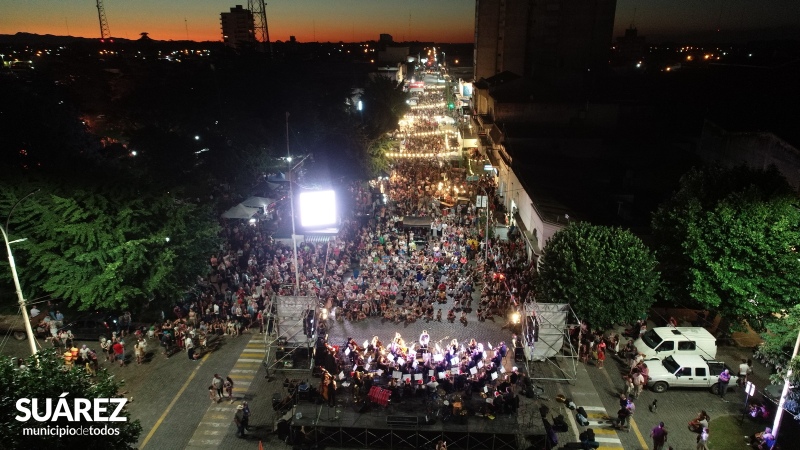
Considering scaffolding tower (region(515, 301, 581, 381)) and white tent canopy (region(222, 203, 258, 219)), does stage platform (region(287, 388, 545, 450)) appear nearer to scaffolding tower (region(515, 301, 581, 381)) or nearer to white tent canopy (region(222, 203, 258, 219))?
scaffolding tower (region(515, 301, 581, 381))

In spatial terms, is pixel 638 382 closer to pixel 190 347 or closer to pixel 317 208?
pixel 317 208

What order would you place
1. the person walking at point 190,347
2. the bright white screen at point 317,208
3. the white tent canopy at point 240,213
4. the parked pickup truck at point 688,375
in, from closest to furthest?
the parked pickup truck at point 688,375
the person walking at point 190,347
the bright white screen at point 317,208
the white tent canopy at point 240,213

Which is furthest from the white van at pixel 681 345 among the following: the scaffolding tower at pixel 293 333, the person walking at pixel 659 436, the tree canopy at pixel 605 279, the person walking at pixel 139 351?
the person walking at pixel 139 351

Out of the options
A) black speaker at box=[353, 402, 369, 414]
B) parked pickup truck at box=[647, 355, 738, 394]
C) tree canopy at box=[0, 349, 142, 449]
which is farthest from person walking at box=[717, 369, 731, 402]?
tree canopy at box=[0, 349, 142, 449]

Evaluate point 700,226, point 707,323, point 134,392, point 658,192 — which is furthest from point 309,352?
point 658,192

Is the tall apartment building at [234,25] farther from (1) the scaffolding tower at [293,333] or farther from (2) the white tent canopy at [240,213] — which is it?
(1) the scaffolding tower at [293,333]

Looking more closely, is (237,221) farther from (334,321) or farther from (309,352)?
(309,352)
